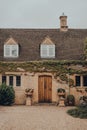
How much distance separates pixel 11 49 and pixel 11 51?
217 mm

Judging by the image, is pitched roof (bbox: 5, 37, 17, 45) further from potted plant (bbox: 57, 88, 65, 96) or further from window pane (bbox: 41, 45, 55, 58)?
potted plant (bbox: 57, 88, 65, 96)

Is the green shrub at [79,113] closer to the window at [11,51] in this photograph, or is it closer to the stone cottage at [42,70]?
the stone cottage at [42,70]

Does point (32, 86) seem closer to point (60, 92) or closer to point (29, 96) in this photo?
point (29, 96)

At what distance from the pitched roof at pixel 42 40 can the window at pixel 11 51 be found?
0.50 m

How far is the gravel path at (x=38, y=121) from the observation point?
21297 mm

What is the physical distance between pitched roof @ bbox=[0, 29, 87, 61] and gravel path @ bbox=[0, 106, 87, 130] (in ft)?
31.8

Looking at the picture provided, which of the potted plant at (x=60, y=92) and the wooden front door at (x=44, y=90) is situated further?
the wooden front door at (x=44, y=90)

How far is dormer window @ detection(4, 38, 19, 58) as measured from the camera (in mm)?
36469

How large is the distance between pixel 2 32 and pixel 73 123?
19.8 m

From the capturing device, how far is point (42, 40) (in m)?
38.0
